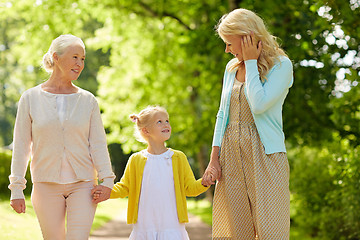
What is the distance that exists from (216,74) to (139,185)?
9043mm

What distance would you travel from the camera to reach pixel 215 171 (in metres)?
4.62

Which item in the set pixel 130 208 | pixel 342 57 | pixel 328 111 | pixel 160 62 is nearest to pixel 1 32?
pixel 160 62

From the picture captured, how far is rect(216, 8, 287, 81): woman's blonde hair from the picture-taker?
175 inches

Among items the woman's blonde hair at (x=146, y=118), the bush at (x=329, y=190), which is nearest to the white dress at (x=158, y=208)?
the woman's blonde hair at (x=146, y=118)

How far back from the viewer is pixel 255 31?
14.7 feet

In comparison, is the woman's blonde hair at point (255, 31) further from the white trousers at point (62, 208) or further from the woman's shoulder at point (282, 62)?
the white trousers at point (62, 208)

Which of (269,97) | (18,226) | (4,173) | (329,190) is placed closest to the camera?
(269,97)

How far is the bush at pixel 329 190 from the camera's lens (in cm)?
880

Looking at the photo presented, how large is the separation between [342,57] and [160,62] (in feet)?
33.7

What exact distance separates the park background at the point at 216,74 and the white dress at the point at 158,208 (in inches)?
49.7

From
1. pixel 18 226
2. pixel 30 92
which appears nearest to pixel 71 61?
pixel 30 92

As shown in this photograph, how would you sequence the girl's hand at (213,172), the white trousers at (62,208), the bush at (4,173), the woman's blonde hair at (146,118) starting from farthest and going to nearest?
1. the bush at (4,173)
2. the woman's blonde hair at (146,118)
3. the girl's hand at (213,172)
4. the white trousers at (62,208)

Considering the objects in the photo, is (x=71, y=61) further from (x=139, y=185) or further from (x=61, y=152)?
(x=139, y=185)

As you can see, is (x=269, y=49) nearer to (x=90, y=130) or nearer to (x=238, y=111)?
(x=238, y=111)
